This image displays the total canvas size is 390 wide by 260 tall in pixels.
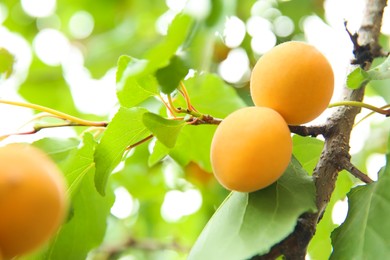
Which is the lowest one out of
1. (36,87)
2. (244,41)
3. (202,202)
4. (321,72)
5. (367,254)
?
(202,202)

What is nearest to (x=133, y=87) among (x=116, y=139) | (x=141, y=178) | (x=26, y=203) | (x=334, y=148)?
(x=116, y=139)

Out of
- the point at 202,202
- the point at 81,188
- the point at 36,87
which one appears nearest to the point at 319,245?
the point at 81,188

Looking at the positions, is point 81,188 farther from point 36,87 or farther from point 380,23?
point 36,87

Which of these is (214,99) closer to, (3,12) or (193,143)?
(193,143)

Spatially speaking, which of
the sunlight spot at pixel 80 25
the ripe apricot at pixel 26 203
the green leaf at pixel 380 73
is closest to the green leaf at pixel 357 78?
the green leaf at pixel 380 73

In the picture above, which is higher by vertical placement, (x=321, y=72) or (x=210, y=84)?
(x=321, y=72)

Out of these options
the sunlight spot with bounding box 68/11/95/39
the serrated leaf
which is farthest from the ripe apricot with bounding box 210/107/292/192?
the sunlight spot with bounding box 68/11/95/39

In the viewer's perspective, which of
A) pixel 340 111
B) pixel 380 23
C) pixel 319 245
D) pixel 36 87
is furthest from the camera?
pixel 36 87

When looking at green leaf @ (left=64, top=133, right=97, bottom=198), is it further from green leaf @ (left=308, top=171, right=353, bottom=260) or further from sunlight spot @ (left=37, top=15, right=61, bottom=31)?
sunlight spot @ (left=37, top=15, right=61, bottom=31)

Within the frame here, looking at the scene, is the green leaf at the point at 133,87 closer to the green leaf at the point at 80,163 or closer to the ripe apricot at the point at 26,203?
the green leaf at the point at 80,163
